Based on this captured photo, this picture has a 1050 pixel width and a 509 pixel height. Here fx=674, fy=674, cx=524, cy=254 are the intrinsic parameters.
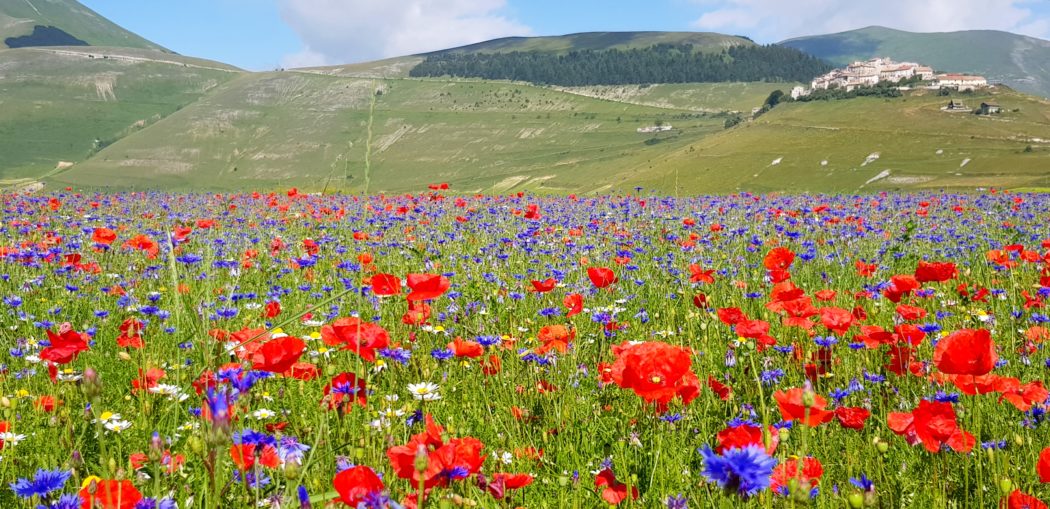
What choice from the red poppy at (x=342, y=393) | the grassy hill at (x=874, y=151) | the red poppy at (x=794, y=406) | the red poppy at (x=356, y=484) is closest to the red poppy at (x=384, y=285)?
the red poppy at (x=342, y=393)

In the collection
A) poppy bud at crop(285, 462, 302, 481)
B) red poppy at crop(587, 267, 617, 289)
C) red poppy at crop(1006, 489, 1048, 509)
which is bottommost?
red poppy at crop(1006, 489, 1048, 509)

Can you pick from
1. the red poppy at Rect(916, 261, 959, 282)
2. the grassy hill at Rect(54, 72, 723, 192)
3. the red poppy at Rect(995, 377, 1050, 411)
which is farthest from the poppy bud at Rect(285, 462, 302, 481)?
the grassy hill at Rect(54, 72, 723, 192)

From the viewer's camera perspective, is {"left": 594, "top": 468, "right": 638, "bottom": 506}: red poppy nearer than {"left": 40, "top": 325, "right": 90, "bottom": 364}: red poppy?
Yes

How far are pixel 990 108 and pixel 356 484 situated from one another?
118081 mm

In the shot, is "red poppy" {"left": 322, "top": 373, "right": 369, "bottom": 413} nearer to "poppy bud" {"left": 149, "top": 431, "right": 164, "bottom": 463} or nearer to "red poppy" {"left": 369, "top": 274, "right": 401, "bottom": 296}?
"red poppy" {"left": 369, "top": 274, "right": 401, "bottom": 296}

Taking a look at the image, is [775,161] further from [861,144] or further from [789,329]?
[789,329]

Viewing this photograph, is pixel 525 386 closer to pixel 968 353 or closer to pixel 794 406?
pixel 794 406

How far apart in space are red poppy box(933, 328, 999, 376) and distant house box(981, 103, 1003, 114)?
114296 millimetres

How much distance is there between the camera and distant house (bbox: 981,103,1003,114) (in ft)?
314

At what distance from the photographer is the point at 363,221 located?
10703 mm

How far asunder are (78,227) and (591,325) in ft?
27.5

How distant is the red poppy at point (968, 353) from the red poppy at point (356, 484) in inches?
65.0

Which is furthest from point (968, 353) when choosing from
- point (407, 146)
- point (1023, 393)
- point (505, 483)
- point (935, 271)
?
point (407, 146)

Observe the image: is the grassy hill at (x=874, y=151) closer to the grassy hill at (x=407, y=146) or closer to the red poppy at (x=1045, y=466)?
the grassy hill at (x=407, y=146)
